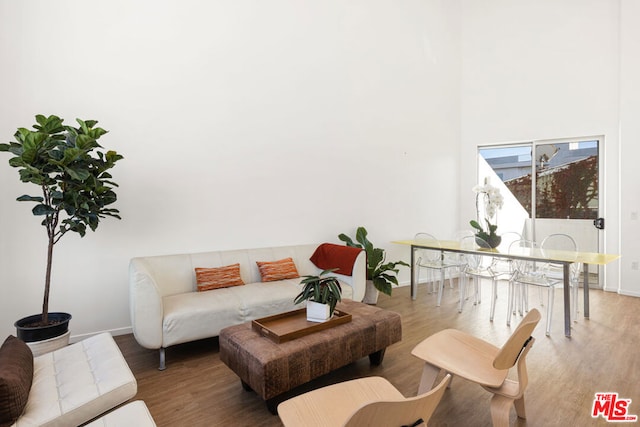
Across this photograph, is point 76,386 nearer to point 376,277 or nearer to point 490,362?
point 490,362

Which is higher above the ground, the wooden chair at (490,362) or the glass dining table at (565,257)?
the glass dining table at (565,257)

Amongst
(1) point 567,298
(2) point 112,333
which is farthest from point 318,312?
(1) point 567,298

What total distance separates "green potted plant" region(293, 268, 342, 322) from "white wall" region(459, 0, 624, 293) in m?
4.75

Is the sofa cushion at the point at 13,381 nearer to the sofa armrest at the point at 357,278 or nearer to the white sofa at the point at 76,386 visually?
the white sofa at the point at 76,386

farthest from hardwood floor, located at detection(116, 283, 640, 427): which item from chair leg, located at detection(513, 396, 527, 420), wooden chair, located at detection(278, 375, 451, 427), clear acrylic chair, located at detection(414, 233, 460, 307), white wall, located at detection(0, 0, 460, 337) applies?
white wall, located at detection(0, 0, 460, 337)

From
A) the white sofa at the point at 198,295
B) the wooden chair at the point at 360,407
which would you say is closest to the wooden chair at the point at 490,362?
the wooden chair at the point at 360,407

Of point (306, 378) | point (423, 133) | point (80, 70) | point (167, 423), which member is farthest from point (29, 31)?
point (423, 133)

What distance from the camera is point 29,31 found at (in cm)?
311

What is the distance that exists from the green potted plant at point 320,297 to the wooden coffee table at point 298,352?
136 millimetres

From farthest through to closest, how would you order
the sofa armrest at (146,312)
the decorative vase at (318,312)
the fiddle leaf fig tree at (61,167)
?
the sofa armrest at (146,312), the decorative vase at (318,312), the fiddle leaf fig tree at (61,167)

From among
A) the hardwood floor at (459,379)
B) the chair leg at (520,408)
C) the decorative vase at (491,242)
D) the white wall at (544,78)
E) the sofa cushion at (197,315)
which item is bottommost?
the hardwood floor at (459,379)

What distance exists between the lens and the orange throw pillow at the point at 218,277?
3525 mm

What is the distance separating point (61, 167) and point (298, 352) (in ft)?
7.27

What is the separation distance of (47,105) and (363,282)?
3696 mm
